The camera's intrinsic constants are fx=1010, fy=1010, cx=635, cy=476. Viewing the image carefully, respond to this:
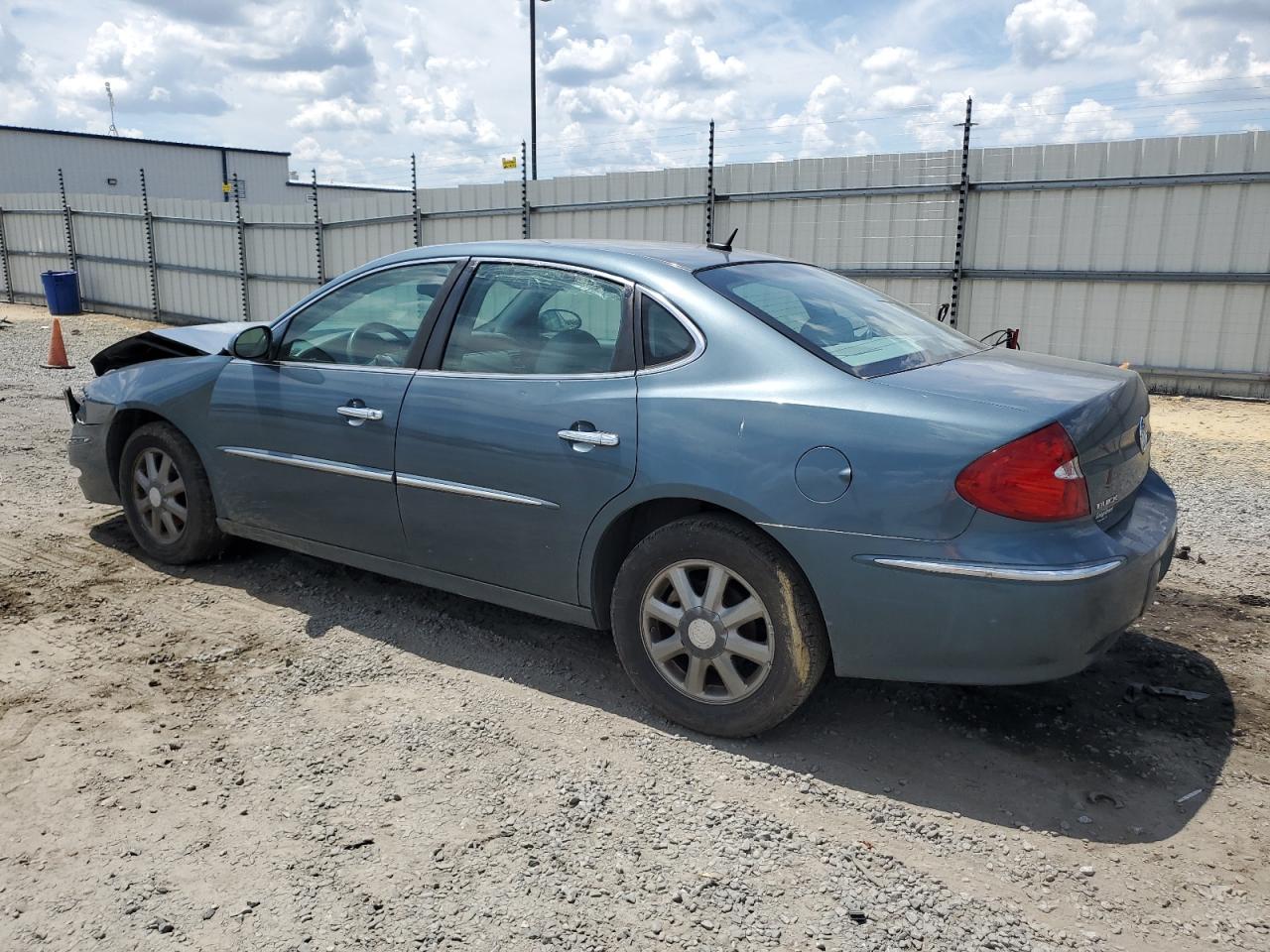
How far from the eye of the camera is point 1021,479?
283 cm

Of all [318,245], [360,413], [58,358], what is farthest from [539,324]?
[318,245]

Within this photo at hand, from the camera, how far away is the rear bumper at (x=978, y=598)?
2828mm

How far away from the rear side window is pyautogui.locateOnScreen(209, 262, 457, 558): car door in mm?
1008

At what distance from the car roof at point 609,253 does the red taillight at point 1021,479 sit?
1.33 m

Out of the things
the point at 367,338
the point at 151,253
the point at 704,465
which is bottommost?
the point at 704,465

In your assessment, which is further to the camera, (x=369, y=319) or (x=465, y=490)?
(x=369, y=319)

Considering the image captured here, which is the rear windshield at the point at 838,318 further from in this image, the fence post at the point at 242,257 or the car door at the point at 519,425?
the fence post at the point at 242,257

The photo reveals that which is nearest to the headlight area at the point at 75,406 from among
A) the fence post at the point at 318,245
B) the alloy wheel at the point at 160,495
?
the alloy wheel at the point at 160,495

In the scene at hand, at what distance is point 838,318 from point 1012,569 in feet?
4.01

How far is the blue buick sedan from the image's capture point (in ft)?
9.46

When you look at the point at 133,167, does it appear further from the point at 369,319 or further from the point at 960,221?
the point at 369,319

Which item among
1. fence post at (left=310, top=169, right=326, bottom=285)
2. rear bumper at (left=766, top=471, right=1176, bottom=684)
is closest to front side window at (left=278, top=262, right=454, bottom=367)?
rear bumper at (left=766, top=471, right=1176, bottom=684)

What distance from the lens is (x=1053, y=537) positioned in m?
2.85

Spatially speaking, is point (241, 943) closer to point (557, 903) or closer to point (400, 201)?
point (557, 903)
